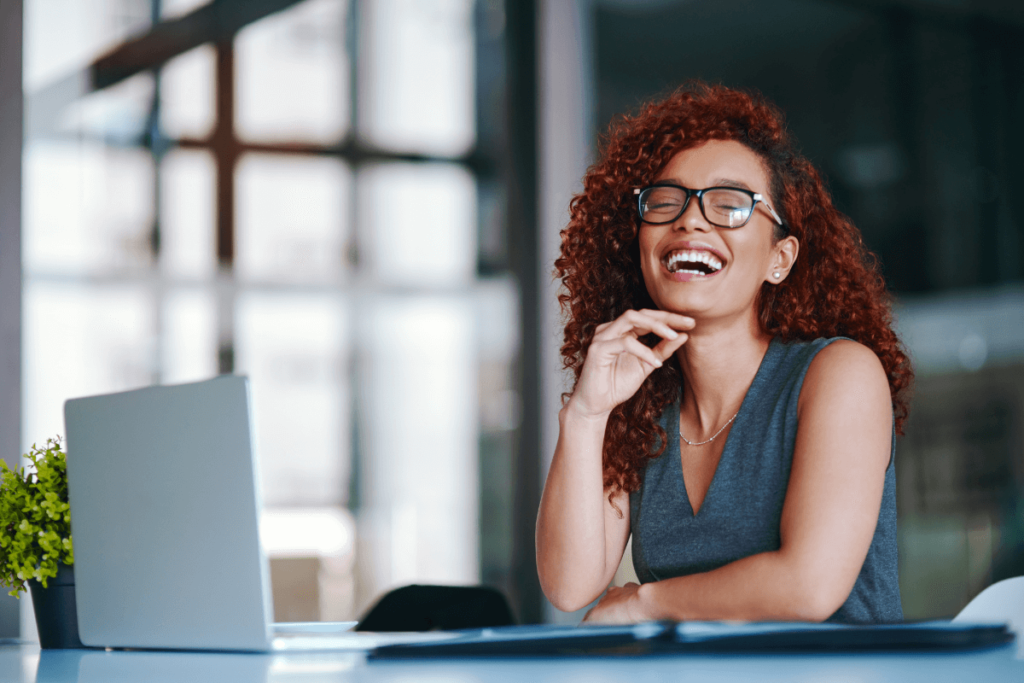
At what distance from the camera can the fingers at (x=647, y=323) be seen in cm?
157

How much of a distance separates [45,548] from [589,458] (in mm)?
867

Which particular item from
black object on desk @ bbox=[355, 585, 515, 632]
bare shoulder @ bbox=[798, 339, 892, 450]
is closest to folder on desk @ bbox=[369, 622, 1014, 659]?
bare shoulder @ bbox=[798, 339, 892, 450]

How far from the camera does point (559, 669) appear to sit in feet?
2.97

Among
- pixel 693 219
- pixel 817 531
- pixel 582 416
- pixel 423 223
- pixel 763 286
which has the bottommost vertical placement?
pixel 817 531

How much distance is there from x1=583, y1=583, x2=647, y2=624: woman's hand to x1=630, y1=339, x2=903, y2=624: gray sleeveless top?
0.24 metres

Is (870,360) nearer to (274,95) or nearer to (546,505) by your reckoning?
(546,505)

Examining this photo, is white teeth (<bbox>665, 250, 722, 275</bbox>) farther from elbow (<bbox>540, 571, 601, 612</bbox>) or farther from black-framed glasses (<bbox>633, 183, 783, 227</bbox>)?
elbow (<bbox>540, 571, 601, 612</bbox>)

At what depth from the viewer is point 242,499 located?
3.60ft

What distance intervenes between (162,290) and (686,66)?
7.58 feet

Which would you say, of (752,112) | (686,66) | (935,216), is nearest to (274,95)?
(686,66)

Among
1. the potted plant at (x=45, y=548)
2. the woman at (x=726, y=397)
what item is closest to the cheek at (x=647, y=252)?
the woman at (x=726, y=397)

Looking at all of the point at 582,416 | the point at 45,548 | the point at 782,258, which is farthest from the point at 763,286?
the point at 45,548

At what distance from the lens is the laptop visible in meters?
1.10

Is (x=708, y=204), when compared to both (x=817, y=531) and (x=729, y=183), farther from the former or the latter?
(x=817, y=531)
